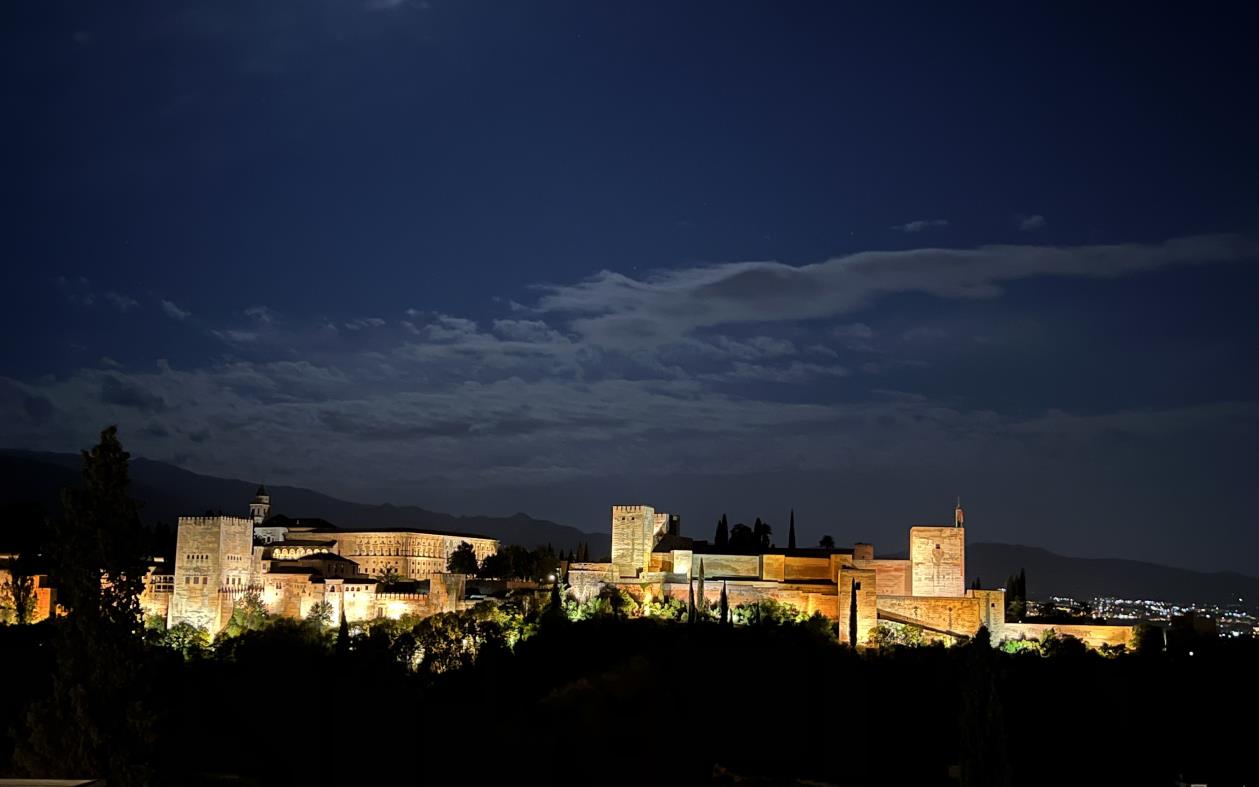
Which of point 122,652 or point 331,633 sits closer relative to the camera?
point 122,652

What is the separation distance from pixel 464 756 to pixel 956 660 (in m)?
16.2

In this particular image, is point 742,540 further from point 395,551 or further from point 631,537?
point 395,551

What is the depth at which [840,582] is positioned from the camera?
4775 cm

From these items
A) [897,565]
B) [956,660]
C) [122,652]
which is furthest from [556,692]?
[122,652]

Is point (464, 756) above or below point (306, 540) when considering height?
below

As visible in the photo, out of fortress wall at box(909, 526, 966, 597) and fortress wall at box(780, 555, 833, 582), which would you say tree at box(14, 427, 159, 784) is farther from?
fortress wall at box(909, 526, 966, 597)

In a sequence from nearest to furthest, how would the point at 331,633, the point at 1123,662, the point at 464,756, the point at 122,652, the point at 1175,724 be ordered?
the point at 122,652
the point at 464,756
the point at 1175,724
the point at 1123,662
the point at 331,633

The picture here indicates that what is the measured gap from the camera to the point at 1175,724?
39188mm

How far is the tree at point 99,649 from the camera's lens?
1755cm

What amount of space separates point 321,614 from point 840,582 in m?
20.2

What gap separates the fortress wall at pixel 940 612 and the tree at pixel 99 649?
34.4 m

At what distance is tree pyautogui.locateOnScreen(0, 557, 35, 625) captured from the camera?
163 ft

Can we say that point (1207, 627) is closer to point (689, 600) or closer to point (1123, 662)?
point (1123, 662)

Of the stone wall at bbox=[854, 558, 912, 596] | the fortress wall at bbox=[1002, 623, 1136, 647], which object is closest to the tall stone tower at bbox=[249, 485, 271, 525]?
the stone wall at bbox=[854, 558, 912, 596]
